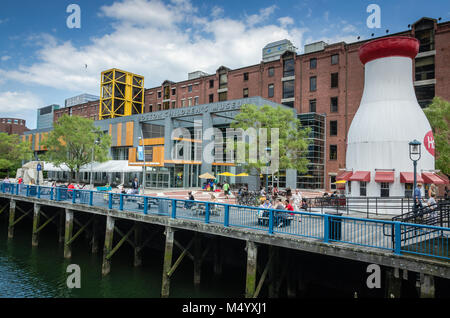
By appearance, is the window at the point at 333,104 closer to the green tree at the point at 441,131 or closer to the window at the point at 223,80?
the green tree at the point at 441,131

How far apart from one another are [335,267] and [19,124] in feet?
533

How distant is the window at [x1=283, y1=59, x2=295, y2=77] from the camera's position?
157ft

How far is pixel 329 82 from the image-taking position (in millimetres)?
44562

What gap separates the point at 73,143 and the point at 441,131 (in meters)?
37.9

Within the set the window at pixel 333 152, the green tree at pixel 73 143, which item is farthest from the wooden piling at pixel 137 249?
the window at pixel 333 152

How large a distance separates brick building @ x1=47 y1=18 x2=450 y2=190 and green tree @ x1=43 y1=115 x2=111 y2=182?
24577 mm

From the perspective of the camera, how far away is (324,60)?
1774 inches

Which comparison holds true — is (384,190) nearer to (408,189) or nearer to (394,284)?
(408,189)

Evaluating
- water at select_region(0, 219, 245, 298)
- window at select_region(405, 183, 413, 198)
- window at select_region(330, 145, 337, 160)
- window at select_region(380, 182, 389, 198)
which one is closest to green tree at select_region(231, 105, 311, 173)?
window at select_region(380, 182, 389, 198)

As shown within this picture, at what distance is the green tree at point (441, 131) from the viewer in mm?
26281

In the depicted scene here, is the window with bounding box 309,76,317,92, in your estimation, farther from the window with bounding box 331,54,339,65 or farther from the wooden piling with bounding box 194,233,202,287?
the wooden piling with bounding box 194,233,202,287

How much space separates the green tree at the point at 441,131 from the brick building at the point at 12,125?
495 feet

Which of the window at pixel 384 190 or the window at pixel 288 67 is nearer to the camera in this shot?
the window at pixel 384 190
